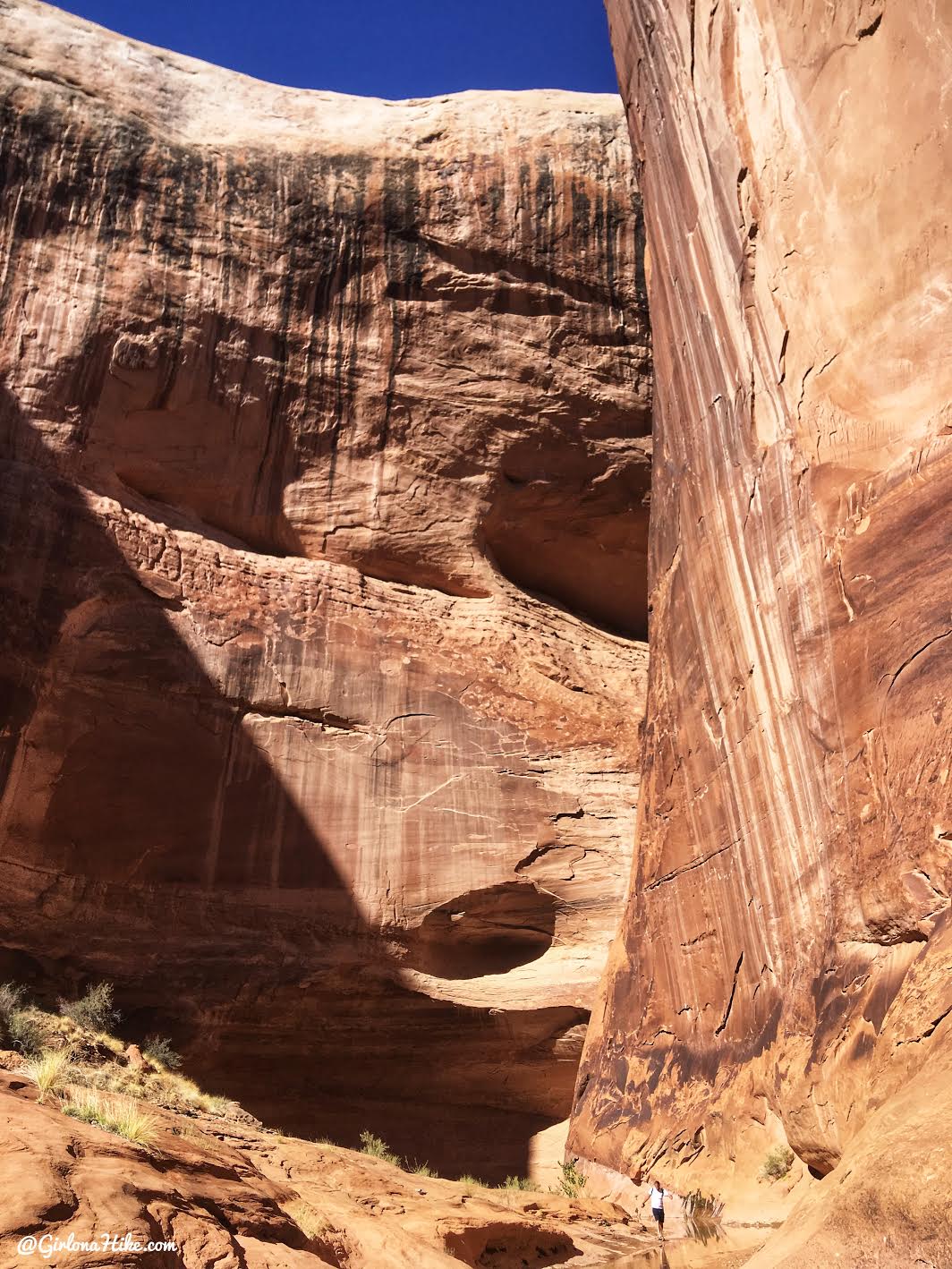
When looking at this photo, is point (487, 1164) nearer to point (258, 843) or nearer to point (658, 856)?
point (258, 843)

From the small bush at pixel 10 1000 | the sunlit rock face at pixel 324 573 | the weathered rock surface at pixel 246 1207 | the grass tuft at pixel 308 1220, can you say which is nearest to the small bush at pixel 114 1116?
the weathered rock surface at pixel 246 1207

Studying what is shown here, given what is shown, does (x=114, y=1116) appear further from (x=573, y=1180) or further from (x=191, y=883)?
(x=191, y=883)

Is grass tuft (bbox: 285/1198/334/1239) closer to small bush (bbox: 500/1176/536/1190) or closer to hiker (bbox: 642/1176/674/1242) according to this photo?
hiker (bbox: 642/1176/674/1242)

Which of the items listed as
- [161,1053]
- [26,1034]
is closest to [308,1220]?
[26,1034]

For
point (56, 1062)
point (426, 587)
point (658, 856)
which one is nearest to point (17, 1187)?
point (56, 1062)

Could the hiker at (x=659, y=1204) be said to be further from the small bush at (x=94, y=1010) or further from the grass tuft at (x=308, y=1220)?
the small bush at (x=94, y=1010)

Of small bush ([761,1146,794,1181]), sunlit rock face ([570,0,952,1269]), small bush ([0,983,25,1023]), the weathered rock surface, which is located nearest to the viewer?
the weathered rock surface

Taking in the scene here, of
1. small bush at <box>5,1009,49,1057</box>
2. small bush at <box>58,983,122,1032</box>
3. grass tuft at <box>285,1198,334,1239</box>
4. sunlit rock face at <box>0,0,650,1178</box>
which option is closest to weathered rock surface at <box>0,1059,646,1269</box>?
grass tuft at <box>285,1198,334,1239</box>
